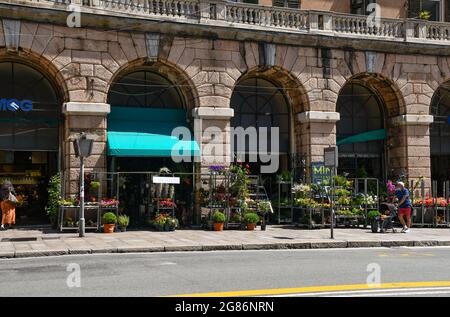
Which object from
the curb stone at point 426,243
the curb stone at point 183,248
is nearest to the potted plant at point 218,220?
the curb stone at point 183,248

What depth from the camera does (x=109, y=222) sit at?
1831 cm

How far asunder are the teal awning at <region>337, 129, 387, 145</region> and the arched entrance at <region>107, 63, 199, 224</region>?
6785 mm

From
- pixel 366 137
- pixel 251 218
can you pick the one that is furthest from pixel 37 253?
pixel 366 137

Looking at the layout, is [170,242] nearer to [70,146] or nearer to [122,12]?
[70,146]

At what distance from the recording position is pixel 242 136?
2273cm

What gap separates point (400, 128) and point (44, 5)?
47.5 ft

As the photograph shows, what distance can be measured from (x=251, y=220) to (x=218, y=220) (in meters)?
1.12

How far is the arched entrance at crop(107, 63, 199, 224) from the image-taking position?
795 inches

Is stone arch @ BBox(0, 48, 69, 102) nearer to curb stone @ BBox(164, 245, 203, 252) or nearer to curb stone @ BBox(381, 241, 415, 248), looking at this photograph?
curb stone @ BBox(164, 245, 203, 252)

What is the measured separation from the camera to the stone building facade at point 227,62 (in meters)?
19.3

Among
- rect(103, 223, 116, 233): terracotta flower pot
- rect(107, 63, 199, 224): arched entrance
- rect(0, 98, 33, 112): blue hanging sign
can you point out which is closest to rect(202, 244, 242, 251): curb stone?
rect(103, 223, 116, 233): terracotta flower pot
